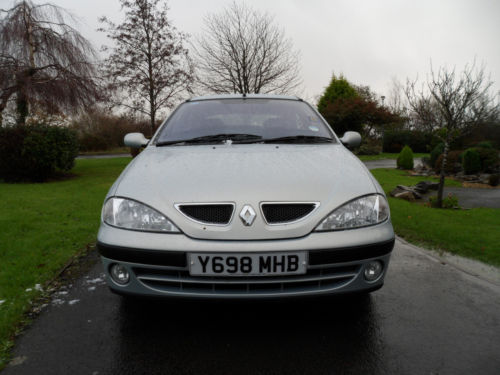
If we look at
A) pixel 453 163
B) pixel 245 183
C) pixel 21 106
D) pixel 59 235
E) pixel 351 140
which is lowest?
pixel 59 235

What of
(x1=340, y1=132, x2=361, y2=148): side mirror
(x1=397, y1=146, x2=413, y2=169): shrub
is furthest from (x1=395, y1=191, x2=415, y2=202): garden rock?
(x1=397, y1=146, x2=413, y2=169): shrub

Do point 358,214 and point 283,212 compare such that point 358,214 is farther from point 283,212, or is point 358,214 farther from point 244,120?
point 244,120

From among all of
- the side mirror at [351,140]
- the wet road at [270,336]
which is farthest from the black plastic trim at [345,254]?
the side mirror at [351,140]

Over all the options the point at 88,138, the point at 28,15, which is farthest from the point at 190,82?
the point at 88,138

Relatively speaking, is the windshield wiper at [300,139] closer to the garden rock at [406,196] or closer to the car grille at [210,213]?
the car grille at [210,213]

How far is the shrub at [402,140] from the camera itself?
1011 inches

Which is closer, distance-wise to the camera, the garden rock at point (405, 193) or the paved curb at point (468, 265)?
the paved curb at point (468, 265)

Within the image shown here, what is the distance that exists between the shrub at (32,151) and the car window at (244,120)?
8.71 meters

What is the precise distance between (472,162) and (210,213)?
464 inches

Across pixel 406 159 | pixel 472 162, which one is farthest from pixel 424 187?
pixel 406 159

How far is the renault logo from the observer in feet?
5.93

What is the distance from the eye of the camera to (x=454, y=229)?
4.57 meters

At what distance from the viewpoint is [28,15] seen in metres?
12.7

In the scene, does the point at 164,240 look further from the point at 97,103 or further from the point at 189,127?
the point at 97,103
